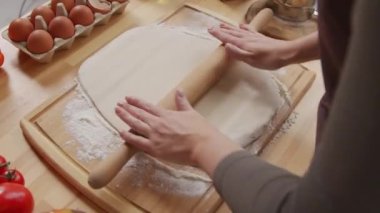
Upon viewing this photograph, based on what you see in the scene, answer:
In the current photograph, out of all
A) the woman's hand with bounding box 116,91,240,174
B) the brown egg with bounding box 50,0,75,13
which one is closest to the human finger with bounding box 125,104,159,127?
the woman's hand with bounding box 116,91,240,174

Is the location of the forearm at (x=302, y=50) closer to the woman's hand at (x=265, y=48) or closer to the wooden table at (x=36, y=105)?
the woman's hand at (x=265, y=48)

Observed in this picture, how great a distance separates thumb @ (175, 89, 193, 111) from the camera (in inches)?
28.8

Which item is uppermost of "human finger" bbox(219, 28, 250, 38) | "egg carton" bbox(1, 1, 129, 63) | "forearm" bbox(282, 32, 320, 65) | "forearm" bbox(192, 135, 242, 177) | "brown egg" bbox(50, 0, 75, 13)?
"brown egg" bbox(50, 0, 75, 13)

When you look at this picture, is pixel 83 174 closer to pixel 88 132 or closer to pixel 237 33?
pixel 88 132

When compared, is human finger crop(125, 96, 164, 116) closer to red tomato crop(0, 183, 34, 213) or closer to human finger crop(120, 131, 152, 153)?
human finger crop(120, 131, 152, 153)

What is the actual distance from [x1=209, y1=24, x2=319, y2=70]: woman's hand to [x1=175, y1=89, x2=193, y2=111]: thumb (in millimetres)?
163

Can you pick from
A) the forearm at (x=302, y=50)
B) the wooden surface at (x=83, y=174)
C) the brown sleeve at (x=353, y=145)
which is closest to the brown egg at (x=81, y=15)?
the wooden surface at (x=83, y=174)

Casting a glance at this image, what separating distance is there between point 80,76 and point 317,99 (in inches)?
17.4

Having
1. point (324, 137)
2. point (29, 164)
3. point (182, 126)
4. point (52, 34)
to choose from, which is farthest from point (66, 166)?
point (324, 137)

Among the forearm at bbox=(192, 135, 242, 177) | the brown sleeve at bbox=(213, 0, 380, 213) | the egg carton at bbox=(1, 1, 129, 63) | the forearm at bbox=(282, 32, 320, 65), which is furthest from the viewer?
the egg carton at bbox=(1, 1, 129, 63)

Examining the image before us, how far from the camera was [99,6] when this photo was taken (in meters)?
1.00

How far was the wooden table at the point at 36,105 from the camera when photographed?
0.72 meters

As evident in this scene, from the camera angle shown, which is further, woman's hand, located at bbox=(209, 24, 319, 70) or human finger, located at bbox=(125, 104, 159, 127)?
woman's hand, located at bbox=(209, 24, 319, 70)

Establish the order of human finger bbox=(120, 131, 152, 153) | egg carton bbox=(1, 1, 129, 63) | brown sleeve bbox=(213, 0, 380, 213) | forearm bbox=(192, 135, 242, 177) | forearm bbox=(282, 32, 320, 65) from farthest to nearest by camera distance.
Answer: egg carton bbox=(1, 1, 129, 63), forearm bbox=(282, 32, 320, 65), human finger bbox=(120, 131, 152, 153), forearm bbox=(192, 135, 242, 177), brown sleeve bbox=(213, 0, 380, 213)
